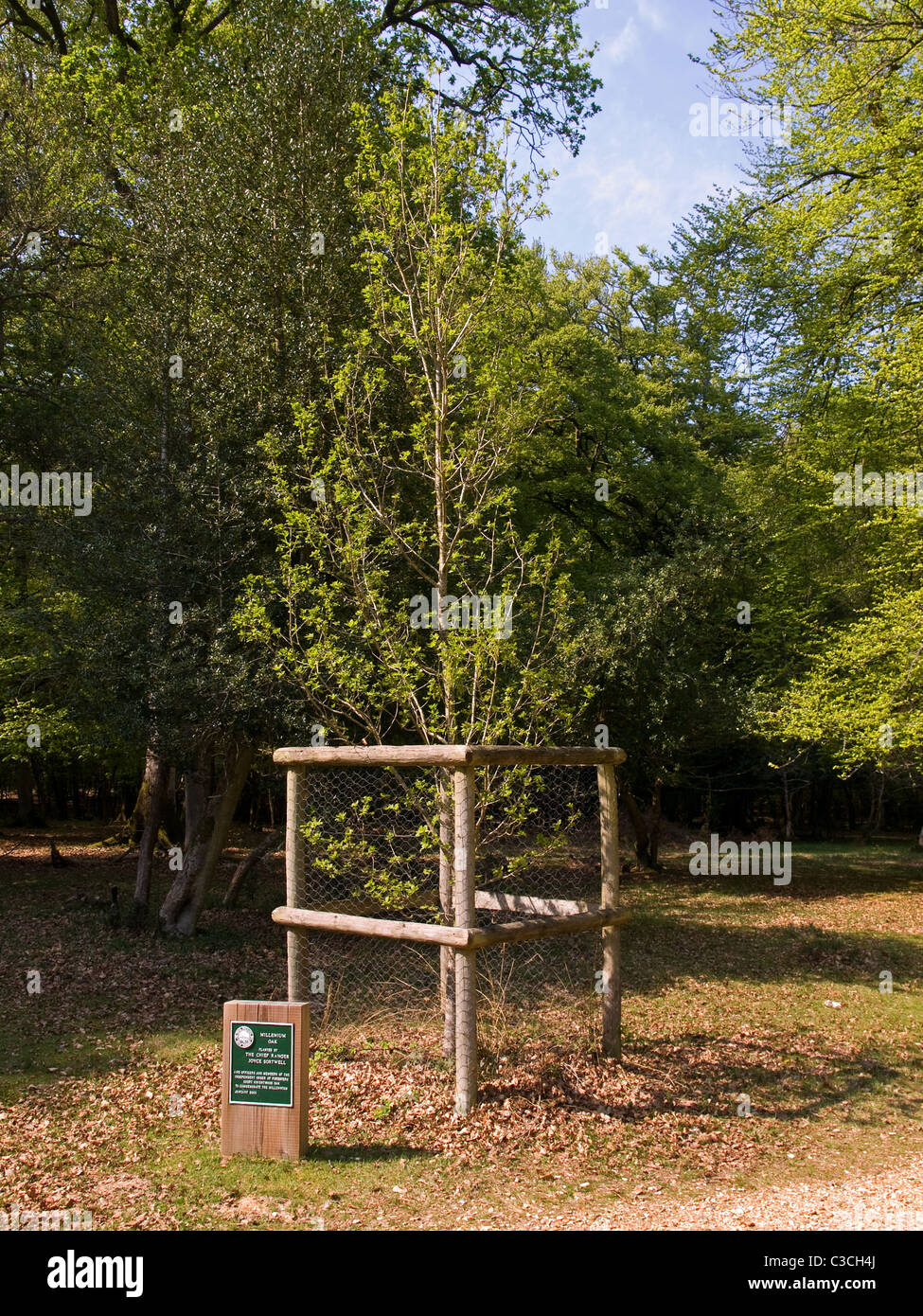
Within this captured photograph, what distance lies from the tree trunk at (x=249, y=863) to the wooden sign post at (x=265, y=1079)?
7740mm

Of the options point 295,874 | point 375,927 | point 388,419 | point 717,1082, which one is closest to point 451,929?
point 375,927

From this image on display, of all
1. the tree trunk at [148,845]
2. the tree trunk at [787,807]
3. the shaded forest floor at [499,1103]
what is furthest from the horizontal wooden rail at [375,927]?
the tree trunk at [787,807]

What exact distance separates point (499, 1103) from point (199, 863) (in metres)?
8.23

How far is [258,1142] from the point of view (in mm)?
6578

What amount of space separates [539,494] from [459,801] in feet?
52.8

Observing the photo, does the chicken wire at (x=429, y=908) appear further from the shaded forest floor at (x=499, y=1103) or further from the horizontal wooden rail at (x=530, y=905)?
the horizontal wooden rail at (x=530, y=905)

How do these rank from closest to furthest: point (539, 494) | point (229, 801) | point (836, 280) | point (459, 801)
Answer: point (459, 801)
point (229, 801)
point (836, 280)
point (539, 494)

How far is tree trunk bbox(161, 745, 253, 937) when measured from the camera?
1439 cm

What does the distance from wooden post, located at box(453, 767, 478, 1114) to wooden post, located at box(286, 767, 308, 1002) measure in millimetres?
1413

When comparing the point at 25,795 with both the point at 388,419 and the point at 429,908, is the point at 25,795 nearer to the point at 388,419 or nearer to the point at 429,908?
the point at 388,419

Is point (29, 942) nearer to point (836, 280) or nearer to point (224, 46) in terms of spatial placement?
point (224, 46)

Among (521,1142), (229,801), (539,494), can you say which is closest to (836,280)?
(539,494)

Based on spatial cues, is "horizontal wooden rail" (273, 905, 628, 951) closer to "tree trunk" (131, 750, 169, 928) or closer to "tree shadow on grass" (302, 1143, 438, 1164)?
"tree shadow on grass" (302, 1143, 438, 1164)

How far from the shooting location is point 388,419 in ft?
41.7
